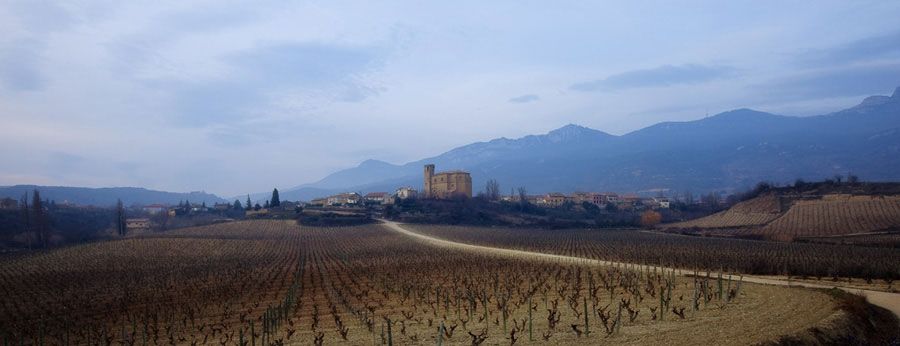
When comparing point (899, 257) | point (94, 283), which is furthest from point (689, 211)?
point (94, 283)

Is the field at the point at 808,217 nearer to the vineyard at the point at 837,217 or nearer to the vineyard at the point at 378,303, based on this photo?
the vineyard at the point at 837,217

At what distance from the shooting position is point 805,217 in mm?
79312

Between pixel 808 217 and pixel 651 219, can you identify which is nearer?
pixel 808 217

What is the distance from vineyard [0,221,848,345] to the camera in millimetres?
17234

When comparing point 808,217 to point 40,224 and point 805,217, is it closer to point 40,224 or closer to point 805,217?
point 805,217

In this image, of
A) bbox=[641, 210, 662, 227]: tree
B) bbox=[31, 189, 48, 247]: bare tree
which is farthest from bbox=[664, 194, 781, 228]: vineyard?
bbox=[31, 189, 48, 247]: bare tree

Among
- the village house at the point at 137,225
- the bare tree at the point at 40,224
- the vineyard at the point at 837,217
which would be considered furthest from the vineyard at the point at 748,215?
the village house at the point at 137,225

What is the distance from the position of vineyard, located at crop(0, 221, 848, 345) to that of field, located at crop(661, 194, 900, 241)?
47.5 metres

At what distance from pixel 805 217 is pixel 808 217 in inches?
18.0

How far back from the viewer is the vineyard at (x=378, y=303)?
17234 millimetres

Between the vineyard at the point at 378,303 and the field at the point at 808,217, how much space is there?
4751 centimetres

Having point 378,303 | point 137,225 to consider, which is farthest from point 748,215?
point 137,225

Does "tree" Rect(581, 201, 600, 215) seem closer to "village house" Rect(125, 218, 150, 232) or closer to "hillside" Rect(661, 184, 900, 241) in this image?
"hillside" Rect(661, 184, 900, 241)

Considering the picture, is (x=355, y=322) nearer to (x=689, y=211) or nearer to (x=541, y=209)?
(x=541, y=209)
